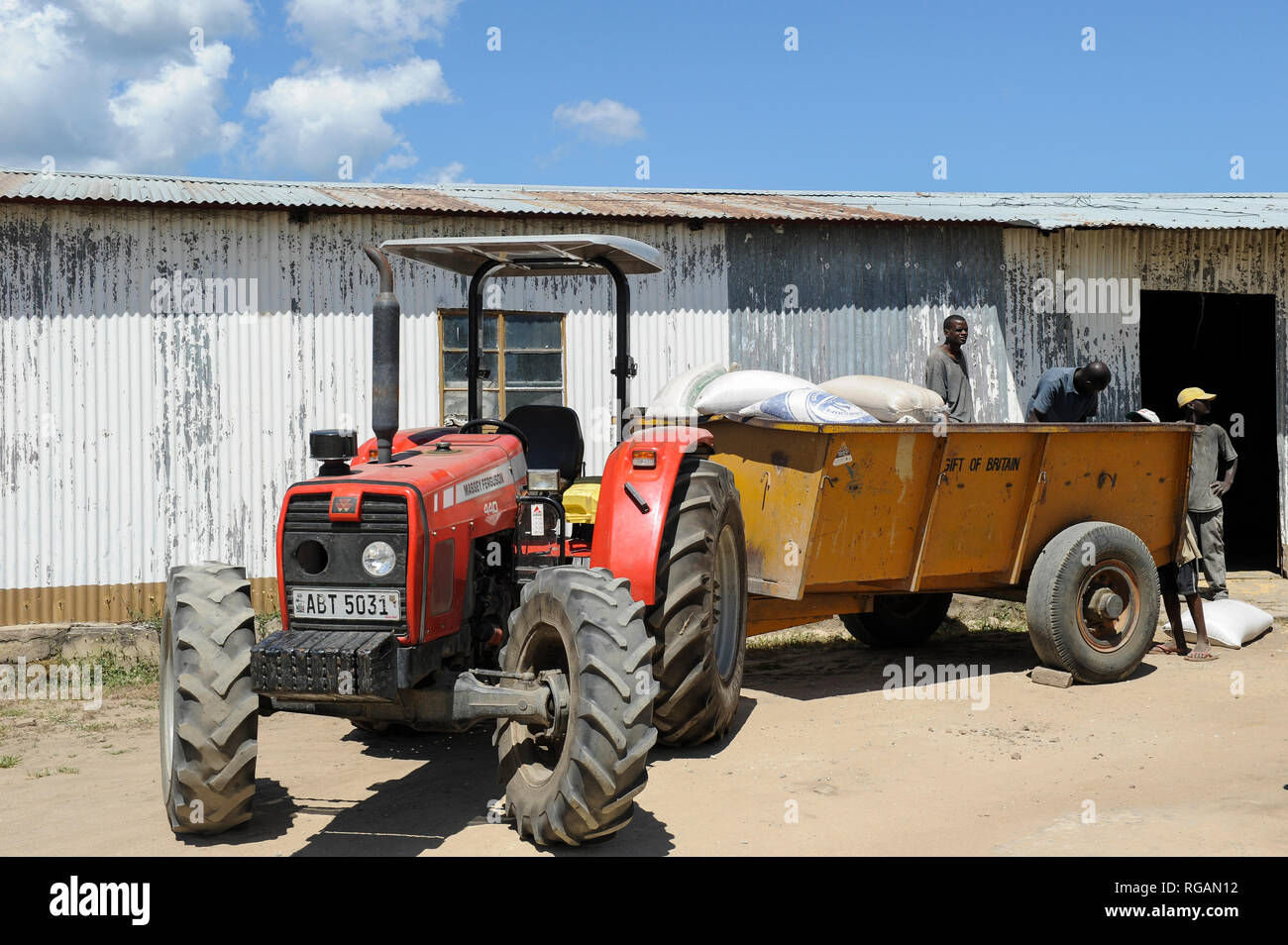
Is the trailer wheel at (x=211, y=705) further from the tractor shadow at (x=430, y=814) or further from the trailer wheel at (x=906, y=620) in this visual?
the trailer wheel at (x=906, y=620)

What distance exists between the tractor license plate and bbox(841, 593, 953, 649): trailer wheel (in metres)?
5.27

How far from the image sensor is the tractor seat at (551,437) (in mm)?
6445

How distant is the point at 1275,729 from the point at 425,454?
488cm

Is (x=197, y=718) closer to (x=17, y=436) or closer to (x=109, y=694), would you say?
(x=109, y=694)

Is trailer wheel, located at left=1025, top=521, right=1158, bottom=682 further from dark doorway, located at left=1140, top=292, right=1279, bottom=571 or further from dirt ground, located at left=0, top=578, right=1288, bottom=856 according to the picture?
dark doorway, located at left=1140, top=292, right=1279, bottom=571

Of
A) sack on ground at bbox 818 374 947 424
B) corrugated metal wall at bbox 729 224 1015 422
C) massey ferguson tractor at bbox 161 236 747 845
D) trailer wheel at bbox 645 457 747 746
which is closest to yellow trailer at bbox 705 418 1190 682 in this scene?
sack on ground at bbox 818 374 947 424

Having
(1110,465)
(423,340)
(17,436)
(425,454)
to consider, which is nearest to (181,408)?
(17,436)

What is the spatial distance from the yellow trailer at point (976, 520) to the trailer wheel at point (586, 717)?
8.09ft

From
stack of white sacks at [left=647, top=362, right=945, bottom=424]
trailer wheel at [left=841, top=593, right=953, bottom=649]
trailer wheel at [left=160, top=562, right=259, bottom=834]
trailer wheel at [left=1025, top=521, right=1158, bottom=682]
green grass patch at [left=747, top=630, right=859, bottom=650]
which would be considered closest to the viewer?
trailer wheel at [left=160, top=562, right=259, bottom=834]

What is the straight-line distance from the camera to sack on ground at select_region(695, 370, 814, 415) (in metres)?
7.09

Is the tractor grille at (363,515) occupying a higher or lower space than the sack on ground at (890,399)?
lower

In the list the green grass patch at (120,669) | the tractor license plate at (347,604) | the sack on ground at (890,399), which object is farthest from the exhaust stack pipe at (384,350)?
the green grass patch at (120,669)

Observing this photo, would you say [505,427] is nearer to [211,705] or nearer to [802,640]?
[211,705]

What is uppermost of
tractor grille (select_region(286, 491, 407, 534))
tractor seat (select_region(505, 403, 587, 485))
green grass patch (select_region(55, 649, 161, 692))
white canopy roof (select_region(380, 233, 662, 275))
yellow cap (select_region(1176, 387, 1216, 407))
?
white canopy roof (select_region(380, 233, 662, 275))
